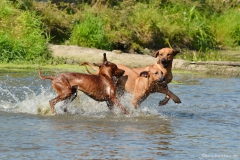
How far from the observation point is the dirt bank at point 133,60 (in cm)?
1658

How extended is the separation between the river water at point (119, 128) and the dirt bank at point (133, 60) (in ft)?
11.5

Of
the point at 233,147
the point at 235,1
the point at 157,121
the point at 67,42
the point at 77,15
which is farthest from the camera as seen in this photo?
the point at 235,1

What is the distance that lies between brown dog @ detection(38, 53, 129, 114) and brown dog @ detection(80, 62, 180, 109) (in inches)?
14.3

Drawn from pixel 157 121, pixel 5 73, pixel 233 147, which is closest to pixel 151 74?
pixel 157 121

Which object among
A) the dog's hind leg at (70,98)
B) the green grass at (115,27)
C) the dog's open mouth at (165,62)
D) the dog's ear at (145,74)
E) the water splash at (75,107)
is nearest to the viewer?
the dog's hind leg at (70,98)

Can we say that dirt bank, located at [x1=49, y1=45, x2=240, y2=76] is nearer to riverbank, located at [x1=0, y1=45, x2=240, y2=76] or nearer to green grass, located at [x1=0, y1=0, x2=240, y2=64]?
riverbank, located at [x1=0, y1=45, x2=240, y2=76]

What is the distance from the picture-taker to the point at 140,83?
10.2 meters

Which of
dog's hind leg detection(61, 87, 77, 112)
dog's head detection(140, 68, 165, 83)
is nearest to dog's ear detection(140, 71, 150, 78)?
dog's head detection(140, 68, 165, 83)

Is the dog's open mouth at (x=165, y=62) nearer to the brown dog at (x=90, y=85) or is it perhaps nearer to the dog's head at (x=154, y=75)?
the dog's head at (x=154, y=75)

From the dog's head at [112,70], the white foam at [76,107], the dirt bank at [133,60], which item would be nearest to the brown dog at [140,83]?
the white foam at [76,107]

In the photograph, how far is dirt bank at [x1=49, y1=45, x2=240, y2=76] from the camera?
1658 centimetres

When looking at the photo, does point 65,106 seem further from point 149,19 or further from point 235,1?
point 235,1

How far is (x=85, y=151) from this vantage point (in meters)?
7.49

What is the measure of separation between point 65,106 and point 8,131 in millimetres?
1851
